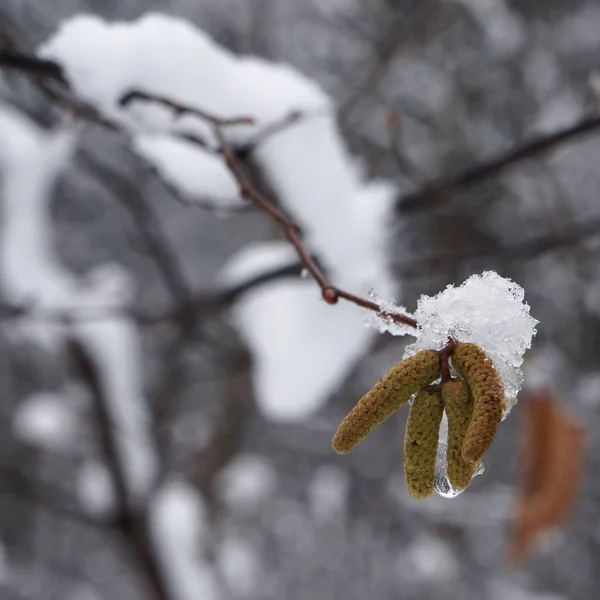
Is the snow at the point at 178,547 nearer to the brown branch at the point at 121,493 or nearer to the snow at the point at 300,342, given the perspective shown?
the brown branch at the point at 121,493

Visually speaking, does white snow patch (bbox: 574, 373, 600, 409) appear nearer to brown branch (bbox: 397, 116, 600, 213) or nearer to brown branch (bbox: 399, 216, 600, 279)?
brown branch (bbox: 399, 216, 600, 279)

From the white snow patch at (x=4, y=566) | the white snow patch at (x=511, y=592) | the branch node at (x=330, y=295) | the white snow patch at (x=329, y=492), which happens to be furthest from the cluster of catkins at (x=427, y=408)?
the white snow patch at (x=511, y=592)

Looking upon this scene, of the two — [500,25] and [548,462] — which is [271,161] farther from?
[500,25]

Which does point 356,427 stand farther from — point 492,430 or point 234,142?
point 234,142

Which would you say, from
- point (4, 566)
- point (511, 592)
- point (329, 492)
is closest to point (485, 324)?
point (329, 492)

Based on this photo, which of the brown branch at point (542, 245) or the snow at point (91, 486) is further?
the snow at point (91, 486)

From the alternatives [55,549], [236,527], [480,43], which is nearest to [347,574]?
[236,527]
